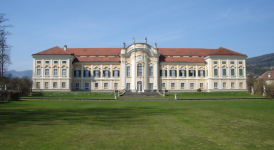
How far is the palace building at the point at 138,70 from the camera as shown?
50250mm

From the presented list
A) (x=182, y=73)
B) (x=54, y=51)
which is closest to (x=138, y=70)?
(x=182, y=73)

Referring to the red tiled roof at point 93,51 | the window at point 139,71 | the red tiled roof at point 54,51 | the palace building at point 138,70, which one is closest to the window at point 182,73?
the palace building at point 138,70

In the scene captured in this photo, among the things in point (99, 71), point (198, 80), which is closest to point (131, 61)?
point (99, 71)

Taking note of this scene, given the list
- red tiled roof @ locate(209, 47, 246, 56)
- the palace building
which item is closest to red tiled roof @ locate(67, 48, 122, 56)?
the palace building

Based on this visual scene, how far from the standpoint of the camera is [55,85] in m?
50.7

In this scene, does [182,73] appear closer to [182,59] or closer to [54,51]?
[182,59]

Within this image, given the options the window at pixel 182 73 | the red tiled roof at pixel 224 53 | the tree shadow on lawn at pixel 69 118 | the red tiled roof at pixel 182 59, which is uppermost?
the red tiled roof at pixel 224 53

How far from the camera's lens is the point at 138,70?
50.1m

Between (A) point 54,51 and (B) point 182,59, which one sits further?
(B) point 182,59

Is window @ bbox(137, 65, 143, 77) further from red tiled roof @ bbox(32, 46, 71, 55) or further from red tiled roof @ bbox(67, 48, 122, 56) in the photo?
red tiled roof @ bbox(32, 46, 71, 55)

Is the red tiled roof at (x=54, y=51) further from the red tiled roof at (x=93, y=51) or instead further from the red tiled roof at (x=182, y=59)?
the red tiled roof at (x=182, y=59)

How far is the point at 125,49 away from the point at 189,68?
51.5 ft

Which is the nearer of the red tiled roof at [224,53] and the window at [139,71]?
the window at [139,71]

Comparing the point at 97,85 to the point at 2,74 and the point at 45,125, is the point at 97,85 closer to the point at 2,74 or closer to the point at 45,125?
the point at 2,74
